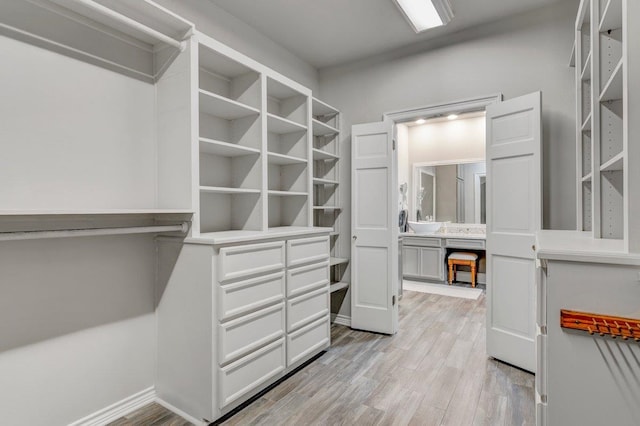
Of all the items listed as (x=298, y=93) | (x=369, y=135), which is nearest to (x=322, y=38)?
(x=298, y=93)

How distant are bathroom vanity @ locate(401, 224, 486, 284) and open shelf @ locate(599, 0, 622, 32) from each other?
390cm

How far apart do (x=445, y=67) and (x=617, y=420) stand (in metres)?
2.96

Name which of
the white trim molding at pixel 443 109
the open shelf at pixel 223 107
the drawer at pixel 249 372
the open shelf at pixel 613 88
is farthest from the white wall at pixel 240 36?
the open shelf at pixel 613 88

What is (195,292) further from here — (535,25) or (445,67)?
(535,25)

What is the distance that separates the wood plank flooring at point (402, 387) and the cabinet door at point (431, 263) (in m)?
2.15

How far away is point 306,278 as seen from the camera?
2.69 metres

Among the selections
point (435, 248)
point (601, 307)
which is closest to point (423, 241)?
point (435, 248)

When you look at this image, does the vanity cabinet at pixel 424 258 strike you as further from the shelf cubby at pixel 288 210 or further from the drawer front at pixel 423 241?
the shelf cubby at pixel 288 210

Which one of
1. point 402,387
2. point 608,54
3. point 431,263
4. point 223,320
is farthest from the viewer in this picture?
point 431,263

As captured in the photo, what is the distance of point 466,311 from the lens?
13.6 feet

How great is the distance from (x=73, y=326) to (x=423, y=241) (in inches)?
195

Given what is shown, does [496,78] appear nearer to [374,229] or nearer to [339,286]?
[374,229]

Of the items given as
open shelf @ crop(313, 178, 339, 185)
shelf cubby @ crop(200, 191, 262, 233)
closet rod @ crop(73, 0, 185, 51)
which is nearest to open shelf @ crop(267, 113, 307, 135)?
open shelf @ crop(313, 178, 339, 185)

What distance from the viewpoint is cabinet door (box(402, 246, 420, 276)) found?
18.7 ft
